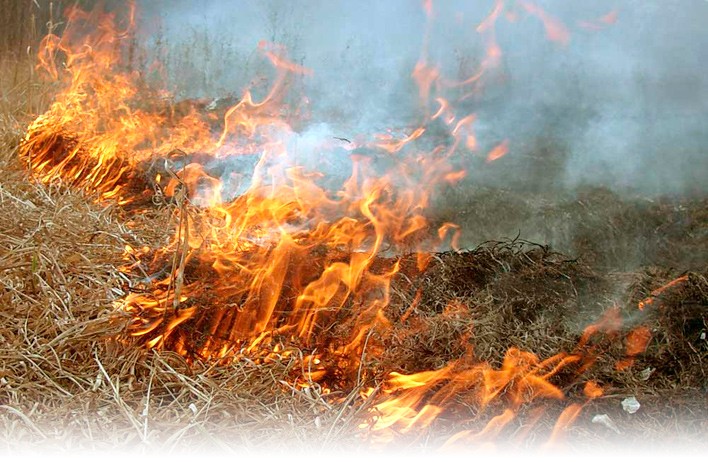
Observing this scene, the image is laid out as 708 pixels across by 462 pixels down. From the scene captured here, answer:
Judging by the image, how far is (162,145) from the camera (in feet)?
18.6

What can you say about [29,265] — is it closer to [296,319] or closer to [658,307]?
[296,319]

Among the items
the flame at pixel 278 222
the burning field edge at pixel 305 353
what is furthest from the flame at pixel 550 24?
the burning field edge at pixel 305 353

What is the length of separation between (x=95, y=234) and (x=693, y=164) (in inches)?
153

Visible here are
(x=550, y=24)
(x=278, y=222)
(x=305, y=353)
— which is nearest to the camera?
(x=305, y=353)

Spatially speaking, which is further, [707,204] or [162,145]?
[162,145]

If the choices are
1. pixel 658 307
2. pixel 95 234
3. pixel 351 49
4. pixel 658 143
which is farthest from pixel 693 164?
pixel 95 234

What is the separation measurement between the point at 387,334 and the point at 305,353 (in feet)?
1.27

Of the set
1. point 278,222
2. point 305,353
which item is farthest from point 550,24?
point 305,353

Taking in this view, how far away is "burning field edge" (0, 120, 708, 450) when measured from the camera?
218 centimetres

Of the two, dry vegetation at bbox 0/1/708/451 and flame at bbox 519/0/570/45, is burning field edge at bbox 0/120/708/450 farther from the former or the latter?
flame at bbox 519/0/570/45

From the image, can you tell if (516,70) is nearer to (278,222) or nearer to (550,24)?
(550,24)

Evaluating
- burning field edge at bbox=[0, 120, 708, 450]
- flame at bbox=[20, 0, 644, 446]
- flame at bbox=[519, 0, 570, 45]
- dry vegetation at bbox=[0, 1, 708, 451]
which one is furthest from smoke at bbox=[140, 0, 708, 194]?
burning field edge at bbox=[0, 120, 708, 450]

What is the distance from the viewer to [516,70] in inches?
207

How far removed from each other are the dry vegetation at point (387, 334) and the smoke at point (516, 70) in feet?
1.51
